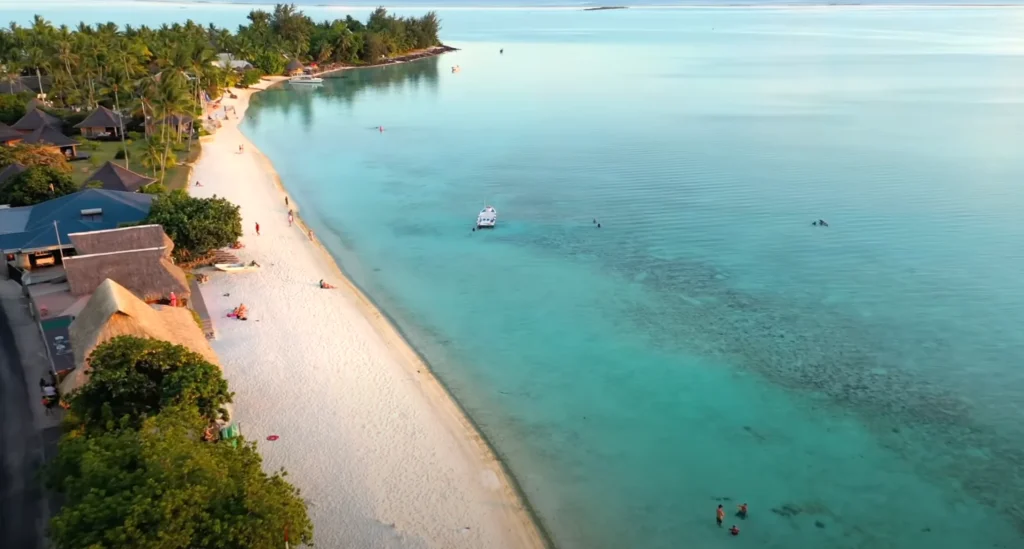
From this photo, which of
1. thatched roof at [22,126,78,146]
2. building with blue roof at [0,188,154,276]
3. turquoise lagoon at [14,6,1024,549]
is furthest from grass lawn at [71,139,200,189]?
building with blue roof at [0,188,154,276]

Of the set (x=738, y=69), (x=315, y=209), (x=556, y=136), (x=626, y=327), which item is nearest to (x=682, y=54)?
(x=738, y=69)

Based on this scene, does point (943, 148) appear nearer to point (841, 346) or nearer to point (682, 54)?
point (841, 346)

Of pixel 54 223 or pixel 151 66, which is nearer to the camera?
pixel 54 223

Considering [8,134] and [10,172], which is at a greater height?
[8,134]

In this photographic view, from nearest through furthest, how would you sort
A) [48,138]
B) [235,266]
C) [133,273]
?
[133,273], [235,266], [48,138]

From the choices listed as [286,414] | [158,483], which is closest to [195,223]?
[286,414]

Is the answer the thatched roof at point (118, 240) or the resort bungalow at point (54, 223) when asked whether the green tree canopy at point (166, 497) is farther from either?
the resort bungalow at point (54, 223)

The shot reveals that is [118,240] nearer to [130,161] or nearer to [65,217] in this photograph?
[65,217]

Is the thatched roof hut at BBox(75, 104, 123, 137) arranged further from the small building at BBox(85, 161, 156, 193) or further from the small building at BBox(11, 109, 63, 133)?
the small building at BBox(85, 161, 156, 193)
